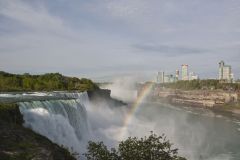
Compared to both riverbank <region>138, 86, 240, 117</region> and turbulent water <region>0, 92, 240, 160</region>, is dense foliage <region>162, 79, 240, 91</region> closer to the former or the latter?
riverbank <region>138, 86, 240, 117</region>

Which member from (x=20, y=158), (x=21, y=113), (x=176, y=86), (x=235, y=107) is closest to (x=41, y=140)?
(x=20, y=158)

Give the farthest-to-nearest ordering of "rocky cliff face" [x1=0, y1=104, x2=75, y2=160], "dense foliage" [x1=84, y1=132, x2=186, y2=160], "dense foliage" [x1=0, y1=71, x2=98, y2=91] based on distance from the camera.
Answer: "dense foliage" [x1=0, y1=71, x2=98, y2=91], "rocky cliff face" [x1=0, y1=104, x2=75, y2=160], "dense foliage" [x1=84, y1=132, x2=186, y2=160]

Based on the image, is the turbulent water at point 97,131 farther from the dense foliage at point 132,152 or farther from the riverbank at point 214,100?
the riverbank at point 214,100

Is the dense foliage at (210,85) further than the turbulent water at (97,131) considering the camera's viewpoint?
Yes

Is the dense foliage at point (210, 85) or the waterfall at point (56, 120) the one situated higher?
the dense foliage at point (210, 85)

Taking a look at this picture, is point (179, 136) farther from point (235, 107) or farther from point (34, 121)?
point (235, 107)

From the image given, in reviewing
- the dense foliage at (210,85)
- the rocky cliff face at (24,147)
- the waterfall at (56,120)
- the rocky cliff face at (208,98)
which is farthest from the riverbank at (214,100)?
the rocky cliff face at (24,147)

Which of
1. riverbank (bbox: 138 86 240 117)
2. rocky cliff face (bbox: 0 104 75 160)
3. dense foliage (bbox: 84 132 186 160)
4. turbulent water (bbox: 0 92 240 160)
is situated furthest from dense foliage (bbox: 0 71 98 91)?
dense foliage (bbox: 84 132 186 160)

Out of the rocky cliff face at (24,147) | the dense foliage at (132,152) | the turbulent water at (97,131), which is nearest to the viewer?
the dense foliage at (132,152)

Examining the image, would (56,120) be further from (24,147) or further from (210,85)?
(210,85)
